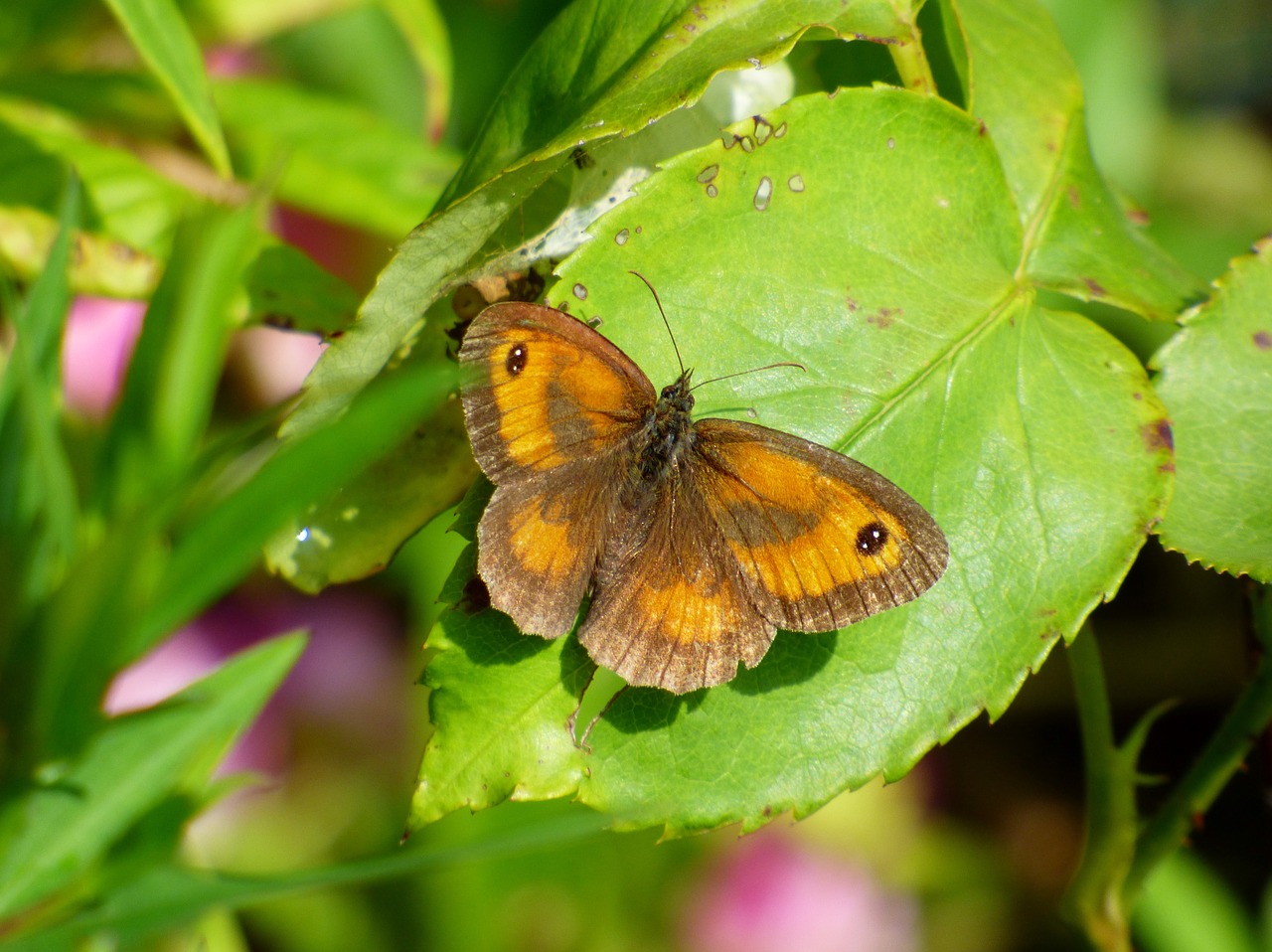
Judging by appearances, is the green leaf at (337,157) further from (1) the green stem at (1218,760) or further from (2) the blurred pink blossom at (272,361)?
(1) the green stem at (1218,760)

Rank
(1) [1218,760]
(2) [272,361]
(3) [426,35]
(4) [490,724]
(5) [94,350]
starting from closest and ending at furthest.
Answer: (4) [490,724] → (1) [1218,760] → (3) [426,35] → (5) [94,350] → (2) [272,361]

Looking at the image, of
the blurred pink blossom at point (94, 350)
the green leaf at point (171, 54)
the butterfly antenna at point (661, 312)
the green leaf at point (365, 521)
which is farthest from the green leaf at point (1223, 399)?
the blurred pink blossom at point (94, 350)

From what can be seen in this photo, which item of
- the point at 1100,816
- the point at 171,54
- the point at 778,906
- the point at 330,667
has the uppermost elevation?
the point at 171,54

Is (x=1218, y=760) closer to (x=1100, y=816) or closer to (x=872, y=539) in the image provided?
(x=1100, y=816)

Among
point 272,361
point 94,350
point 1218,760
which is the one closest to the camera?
point 1218,760

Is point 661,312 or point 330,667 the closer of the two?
point 661,312

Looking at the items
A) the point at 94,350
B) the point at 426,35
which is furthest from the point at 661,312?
the point at 94,350

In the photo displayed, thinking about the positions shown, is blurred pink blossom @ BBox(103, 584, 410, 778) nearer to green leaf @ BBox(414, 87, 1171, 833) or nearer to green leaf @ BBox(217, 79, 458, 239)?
green leaf @ BBox(217, 79, 458, 239)
